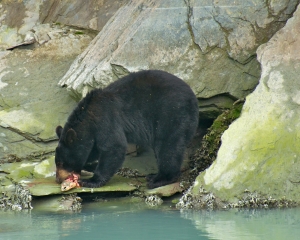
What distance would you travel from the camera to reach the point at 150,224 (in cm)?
770

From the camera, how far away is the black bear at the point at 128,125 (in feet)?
30.9

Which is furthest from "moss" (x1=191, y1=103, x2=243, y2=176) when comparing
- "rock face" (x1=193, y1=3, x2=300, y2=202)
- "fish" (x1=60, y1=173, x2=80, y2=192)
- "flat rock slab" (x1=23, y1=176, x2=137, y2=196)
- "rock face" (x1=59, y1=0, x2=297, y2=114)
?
"fish" (x1=60, y1=173, x2=80, y2=192)

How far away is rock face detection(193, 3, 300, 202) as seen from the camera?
329 inches

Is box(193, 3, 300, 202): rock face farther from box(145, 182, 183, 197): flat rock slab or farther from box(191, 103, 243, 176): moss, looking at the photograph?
box(191, 103, 243, 176): moss

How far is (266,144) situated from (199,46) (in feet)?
8.33

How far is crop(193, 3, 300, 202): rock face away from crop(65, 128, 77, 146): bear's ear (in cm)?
194

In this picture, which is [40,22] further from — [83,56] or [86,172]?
[86,172]

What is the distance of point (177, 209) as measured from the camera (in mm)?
8539

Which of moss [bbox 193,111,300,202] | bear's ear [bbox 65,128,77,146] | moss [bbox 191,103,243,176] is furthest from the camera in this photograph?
moss [bbox 191,103,243,176]

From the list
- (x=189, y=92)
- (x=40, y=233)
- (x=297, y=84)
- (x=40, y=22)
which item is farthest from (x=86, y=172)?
(x=40, y=22)

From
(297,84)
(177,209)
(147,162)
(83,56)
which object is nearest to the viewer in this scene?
(177,209)

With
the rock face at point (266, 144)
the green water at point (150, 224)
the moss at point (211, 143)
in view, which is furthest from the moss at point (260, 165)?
the moss at point (211, 143)

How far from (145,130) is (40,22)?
4.97 meters

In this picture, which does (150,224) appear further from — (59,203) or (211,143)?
(211,143)
